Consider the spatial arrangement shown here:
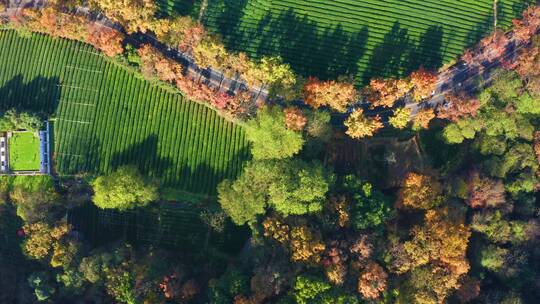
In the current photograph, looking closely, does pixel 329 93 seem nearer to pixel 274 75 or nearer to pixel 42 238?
pixel 274 75

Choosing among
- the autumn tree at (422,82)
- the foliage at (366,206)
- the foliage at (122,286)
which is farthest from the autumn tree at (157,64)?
the autumn tree at (422,82)

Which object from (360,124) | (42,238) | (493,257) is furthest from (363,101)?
(42,238)

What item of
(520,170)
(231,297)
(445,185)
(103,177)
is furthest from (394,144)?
(103,177)

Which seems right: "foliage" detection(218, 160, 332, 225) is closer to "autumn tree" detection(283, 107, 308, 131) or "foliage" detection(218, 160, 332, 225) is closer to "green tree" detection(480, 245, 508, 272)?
"autumn tree" detection(283, 107, 308, 131)

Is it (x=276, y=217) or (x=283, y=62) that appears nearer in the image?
(x=276, y=217)

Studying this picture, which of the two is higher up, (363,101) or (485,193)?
(363,101)

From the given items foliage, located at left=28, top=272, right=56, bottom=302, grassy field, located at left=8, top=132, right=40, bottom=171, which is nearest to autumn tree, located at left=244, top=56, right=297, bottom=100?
grassy field, located at left=8, top=132, right=40, bottom=171

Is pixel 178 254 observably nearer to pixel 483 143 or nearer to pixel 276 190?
pixel 276 190
